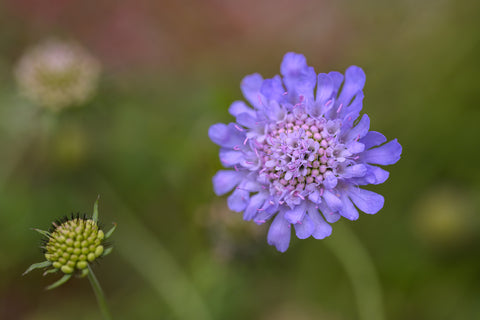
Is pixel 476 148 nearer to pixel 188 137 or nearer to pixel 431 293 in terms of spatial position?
pixel 431 293

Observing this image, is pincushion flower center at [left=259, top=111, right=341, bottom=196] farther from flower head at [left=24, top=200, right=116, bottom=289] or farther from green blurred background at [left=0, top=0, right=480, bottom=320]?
green blurred background at [left=0, top=0, right=480, bottom=320]

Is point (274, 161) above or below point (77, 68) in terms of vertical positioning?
below

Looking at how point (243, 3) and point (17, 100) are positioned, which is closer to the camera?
point (17, 100)

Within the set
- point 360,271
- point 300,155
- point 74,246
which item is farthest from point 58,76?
point 360,271

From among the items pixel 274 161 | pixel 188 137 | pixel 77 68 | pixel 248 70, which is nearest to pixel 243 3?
pixel 248 70

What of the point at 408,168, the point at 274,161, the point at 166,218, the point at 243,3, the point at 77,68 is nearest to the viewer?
the point at 274,161
